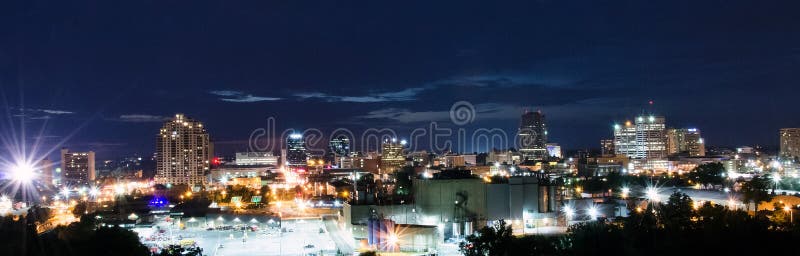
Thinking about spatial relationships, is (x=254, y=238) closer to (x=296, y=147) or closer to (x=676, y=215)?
(x=676, y=215)

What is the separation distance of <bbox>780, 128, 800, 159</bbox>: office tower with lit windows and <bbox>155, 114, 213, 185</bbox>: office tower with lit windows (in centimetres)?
6063

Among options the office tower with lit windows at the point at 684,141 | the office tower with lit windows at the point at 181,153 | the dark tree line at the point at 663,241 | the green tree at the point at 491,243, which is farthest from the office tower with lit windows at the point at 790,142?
the green tree at the point at 491,243

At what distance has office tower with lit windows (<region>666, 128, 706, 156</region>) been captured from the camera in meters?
78.0

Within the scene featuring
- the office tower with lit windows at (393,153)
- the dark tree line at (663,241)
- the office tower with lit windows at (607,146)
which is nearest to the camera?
the dark tree line at (663,241)

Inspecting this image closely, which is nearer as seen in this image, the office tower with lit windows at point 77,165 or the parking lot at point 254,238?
the parking lot at point 254,238

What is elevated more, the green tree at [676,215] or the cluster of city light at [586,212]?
the green tree at [676,215]

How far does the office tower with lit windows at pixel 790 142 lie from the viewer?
2827 inches

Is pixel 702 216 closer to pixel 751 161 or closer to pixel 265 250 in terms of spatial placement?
pixel 265 250

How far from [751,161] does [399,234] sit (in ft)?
169

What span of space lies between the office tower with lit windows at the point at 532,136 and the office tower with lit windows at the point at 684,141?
15.8 meters

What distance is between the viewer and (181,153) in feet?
180

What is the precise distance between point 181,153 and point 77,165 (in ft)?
66.2

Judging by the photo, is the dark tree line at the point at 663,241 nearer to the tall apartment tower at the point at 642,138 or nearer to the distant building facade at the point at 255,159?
the tall apartment tower at the point at 642,138

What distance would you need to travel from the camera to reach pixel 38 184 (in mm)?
48812
